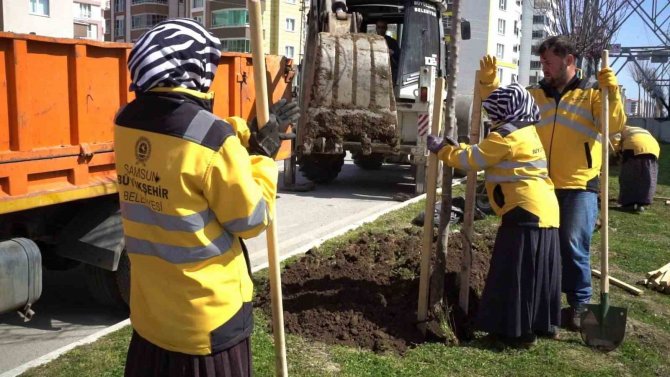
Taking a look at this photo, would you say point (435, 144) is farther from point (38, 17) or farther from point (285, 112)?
point (38, 17)

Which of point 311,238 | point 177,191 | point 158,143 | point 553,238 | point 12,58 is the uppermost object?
point 12,58

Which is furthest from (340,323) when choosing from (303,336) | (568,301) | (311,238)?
(311,238)

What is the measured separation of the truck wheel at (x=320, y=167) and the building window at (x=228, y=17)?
4502cm

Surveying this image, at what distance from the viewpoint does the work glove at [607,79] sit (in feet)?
15.6

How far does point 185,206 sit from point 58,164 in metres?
2.88

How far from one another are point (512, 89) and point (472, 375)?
187 cm

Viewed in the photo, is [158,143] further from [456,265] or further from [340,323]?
[456,265]

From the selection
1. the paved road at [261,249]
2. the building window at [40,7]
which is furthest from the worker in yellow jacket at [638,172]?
the building window at [40,7]

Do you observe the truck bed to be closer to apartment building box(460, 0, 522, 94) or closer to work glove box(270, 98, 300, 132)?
work glove box(270, 98, 300, 132)

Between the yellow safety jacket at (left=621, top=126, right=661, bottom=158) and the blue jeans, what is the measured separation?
635 cm

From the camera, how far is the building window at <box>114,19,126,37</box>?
6869 centimetres

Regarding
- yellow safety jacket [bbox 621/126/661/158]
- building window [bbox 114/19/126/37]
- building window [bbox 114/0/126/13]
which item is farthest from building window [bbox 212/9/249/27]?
yellow safety jacket [bbox 621/126/661/158]

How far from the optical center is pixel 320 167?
12.1 metres

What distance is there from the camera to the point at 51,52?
461 centimetres
